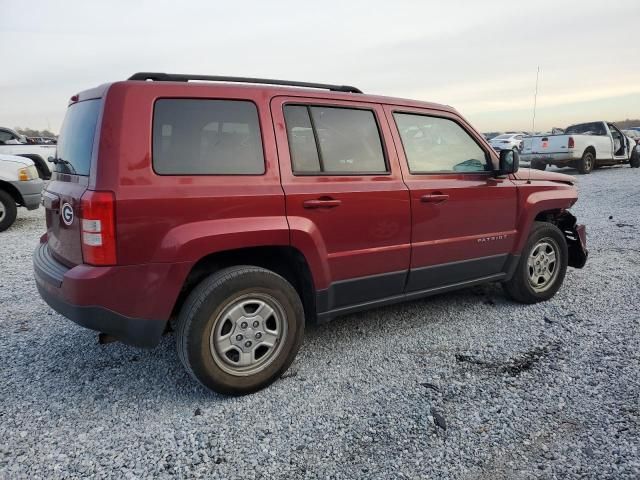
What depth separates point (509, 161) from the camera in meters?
3.82

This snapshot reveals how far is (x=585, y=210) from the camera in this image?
9.40 meters

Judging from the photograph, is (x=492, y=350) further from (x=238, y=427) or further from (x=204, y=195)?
(x=204, y=195)

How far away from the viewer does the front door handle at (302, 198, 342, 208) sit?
297 cm

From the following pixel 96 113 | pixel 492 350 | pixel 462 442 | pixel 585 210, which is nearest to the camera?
pixel 462 442

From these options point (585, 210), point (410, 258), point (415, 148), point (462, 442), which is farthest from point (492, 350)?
point (585, 210)

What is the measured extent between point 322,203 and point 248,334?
0.94 metres

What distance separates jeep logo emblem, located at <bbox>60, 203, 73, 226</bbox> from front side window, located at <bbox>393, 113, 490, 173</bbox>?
2280mm

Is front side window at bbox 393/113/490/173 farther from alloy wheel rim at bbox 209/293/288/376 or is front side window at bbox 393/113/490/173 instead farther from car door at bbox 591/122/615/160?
car door at bbox 591/122/615/160

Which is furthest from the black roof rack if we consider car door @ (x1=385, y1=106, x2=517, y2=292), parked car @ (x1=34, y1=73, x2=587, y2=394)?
car door @ (x1=385, y1=106, x2=517, y2=292)

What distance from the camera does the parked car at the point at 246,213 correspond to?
2.53m

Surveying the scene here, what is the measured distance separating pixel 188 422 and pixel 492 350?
7.14 ft

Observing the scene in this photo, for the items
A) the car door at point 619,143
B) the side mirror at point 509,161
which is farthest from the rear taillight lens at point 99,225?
the car door at point 619,143

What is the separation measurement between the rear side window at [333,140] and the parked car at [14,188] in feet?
22.4

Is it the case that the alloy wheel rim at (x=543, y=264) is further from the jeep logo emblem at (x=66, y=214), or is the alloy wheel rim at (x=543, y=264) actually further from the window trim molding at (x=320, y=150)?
the jeep logo emblem at (x=66, y=214)
